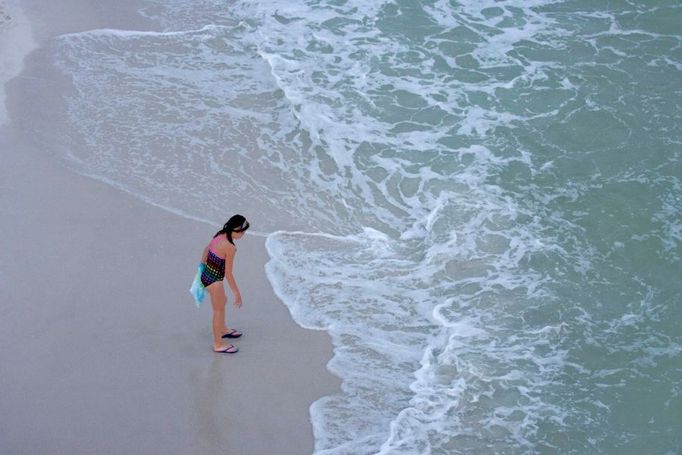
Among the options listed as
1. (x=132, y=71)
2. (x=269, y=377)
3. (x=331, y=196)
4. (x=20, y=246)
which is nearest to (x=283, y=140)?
(x=331, y=196)

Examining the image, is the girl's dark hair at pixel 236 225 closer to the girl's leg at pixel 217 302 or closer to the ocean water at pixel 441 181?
the girl's leg at pixel 217 302

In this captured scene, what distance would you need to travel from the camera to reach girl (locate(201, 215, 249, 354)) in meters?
8.30

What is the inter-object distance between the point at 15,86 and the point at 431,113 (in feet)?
17.9

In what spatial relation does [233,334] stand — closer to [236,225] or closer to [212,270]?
[212,270]

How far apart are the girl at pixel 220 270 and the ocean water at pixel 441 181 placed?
95 centimetres

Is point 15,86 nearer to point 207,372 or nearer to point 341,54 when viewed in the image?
point 341,54

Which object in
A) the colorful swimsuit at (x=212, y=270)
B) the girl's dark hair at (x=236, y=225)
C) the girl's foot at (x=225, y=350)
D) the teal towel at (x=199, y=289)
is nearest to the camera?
the girl's dark hair at (x=236, y=225)

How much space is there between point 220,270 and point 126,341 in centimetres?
105

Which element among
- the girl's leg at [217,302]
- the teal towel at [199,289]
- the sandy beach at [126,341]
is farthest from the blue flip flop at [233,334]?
the teal towel at [199,289]

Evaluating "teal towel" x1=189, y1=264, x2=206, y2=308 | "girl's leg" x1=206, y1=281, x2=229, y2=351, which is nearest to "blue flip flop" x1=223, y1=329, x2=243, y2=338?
"girl's leg" x1=206, y1=281, x2=229, y2=351

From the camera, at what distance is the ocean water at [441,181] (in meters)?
8.60

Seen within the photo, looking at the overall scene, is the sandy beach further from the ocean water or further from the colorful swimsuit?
the colorful swimsuit

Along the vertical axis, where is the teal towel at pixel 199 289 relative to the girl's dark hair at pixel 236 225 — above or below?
below

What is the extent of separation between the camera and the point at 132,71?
14023 mm
